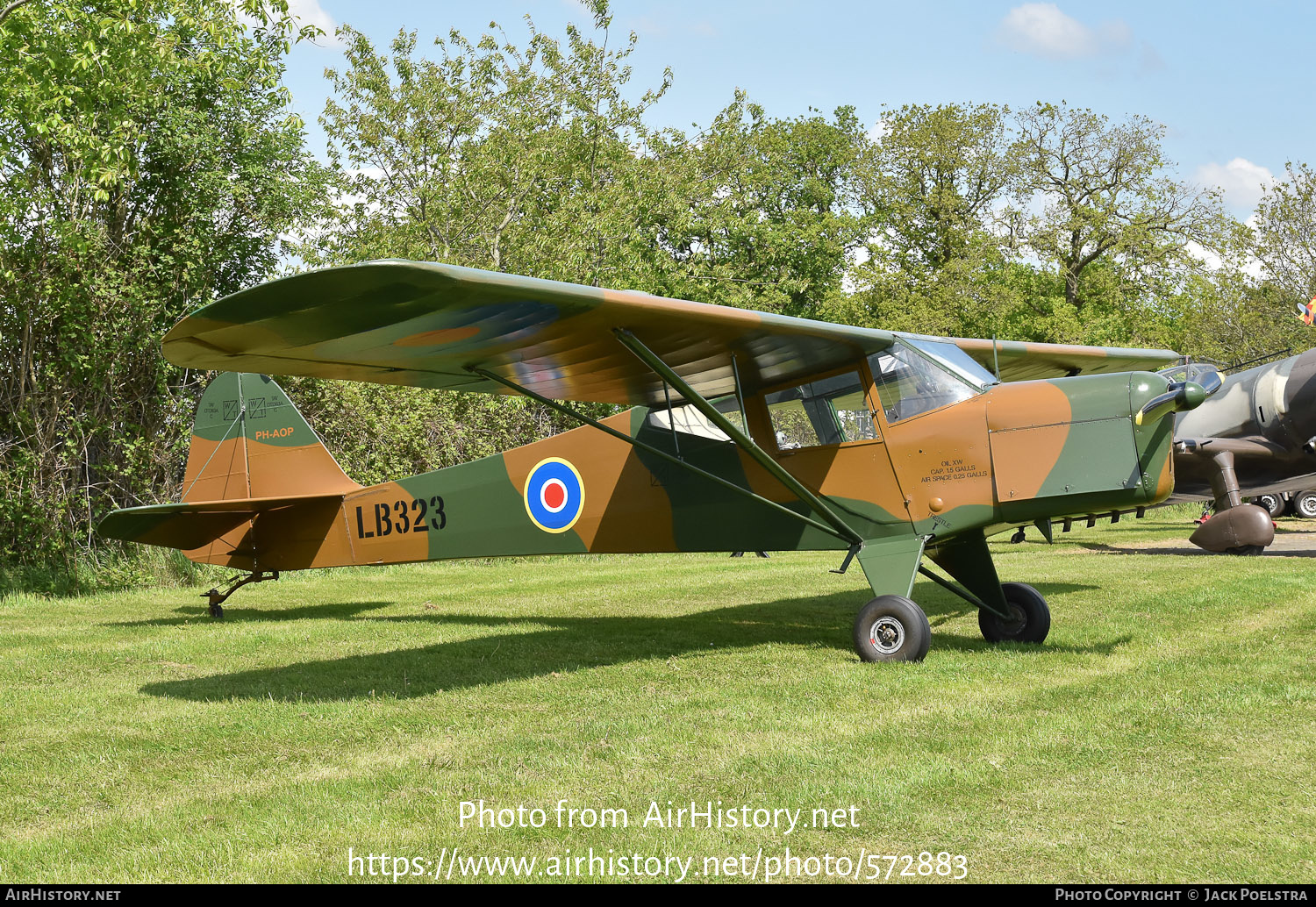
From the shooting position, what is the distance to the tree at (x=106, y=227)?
41.2ft

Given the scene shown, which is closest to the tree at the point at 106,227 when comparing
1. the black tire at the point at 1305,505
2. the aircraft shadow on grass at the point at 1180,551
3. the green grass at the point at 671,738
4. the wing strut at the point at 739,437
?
the green grass at the point at 671,738

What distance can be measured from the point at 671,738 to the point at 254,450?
23.5 feet

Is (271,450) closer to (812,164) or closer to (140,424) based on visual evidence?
(140,424)

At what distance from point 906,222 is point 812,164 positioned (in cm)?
899

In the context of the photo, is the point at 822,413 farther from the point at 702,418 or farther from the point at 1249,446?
the point at 1249,446

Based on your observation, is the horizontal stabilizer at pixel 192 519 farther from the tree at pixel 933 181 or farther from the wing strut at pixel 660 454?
the tree at pixel 933 181

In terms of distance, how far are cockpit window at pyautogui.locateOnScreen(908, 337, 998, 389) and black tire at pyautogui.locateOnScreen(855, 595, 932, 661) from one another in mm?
1719

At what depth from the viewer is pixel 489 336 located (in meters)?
6.39

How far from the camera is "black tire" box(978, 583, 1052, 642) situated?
761cm

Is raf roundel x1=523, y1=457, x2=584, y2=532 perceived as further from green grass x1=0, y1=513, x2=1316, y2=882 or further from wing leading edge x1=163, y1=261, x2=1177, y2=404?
green grass x1=0, y1=513, x2=1316, y2=882

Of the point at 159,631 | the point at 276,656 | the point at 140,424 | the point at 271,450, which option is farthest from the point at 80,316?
the point at 276,656

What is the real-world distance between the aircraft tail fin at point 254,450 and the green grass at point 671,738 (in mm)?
1445

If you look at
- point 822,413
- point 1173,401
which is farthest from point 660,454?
point 1173,401

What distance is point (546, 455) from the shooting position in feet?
29.6
